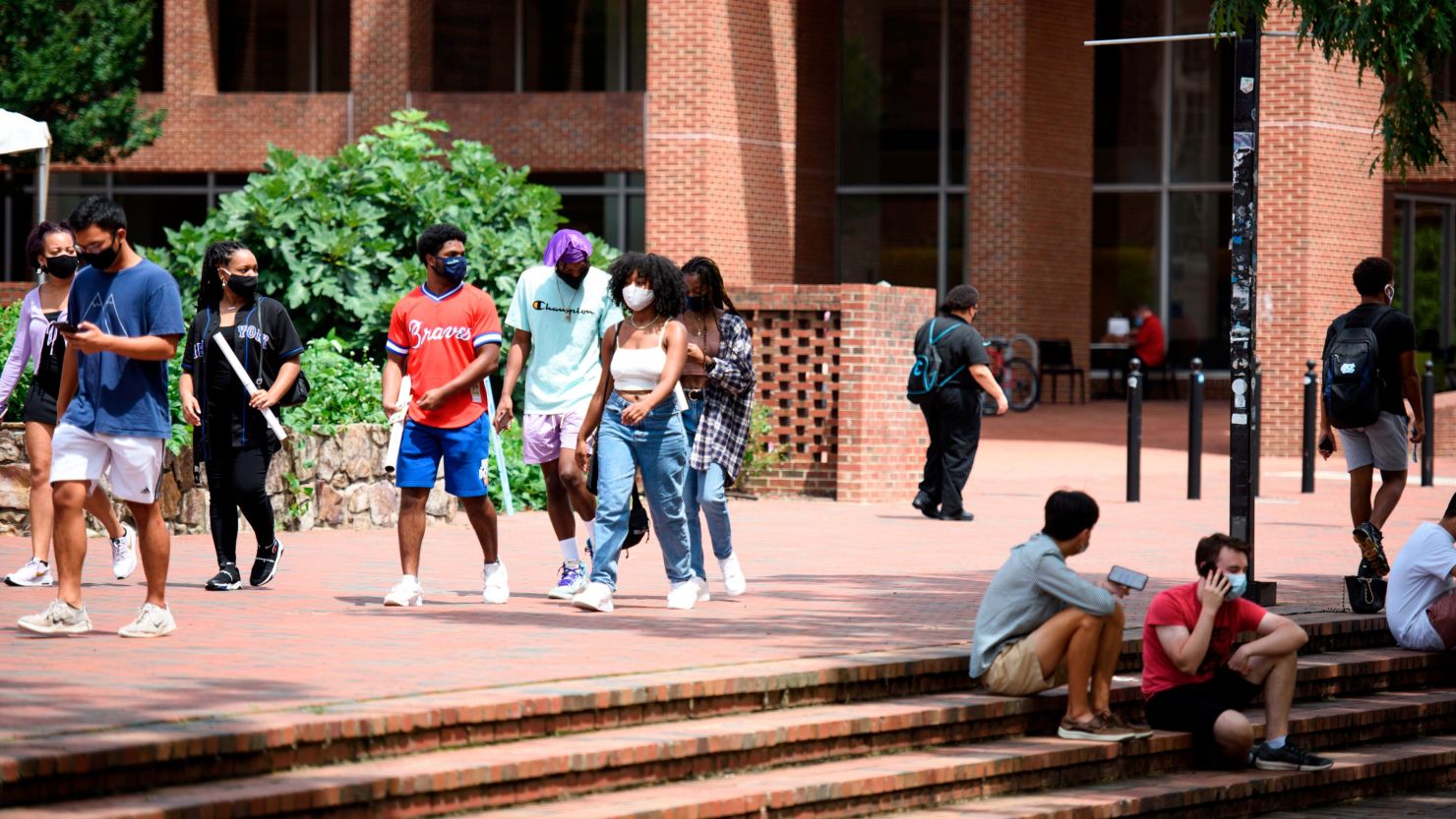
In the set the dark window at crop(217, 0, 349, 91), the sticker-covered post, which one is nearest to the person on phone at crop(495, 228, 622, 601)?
the sticker-covered post

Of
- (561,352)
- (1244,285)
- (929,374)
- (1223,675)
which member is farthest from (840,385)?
(1223,675)

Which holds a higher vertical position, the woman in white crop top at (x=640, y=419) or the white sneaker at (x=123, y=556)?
the woman in white crop top at (x=640, y=419)

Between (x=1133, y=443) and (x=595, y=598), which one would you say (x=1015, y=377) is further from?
(x=595, y=598)

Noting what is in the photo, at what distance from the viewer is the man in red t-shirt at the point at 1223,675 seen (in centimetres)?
753

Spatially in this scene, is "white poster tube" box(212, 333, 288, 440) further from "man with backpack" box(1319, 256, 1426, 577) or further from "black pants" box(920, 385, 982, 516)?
"black pants" box(920, 385, 982, 516)

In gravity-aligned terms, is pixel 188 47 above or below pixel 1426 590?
above

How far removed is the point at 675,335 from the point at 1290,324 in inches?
626

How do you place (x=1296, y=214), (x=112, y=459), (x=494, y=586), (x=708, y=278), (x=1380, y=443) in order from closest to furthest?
(x=112, y=459)
(x=494, y=586)
(x=708, y=278)
(x=1380, y=443)
(x=1296, y=214)

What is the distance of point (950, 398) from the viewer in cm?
1407

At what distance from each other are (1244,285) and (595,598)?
327cm

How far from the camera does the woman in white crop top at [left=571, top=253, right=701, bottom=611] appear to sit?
8.58 meters

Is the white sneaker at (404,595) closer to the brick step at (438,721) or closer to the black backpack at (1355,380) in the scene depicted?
the brick step at (438,721)

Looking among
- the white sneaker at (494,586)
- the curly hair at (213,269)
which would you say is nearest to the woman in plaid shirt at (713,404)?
the white sneaker at (494,586)

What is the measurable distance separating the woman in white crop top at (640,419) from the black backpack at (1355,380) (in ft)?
11.0
